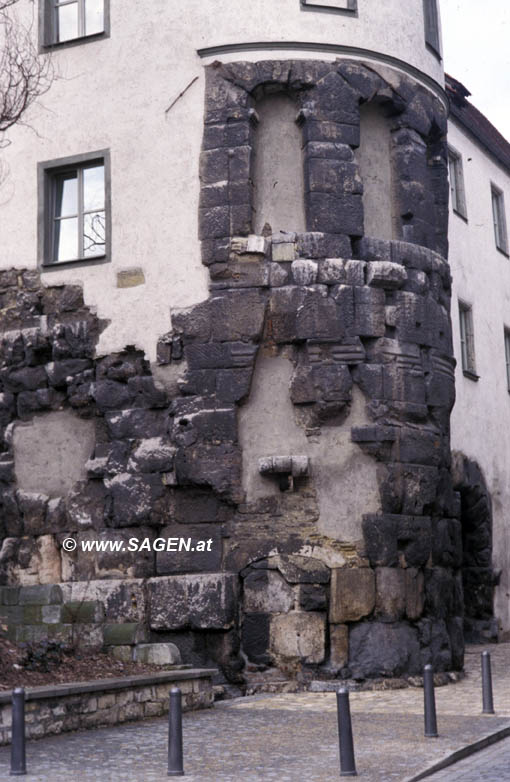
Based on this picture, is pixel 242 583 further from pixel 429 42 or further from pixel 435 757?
pixel 429 42

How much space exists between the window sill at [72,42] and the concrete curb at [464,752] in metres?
9.39

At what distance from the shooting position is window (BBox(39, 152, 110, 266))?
597 inches

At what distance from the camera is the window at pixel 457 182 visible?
20.1 m

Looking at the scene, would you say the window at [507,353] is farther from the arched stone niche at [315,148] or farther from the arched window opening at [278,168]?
the arched window opening at [278,168]

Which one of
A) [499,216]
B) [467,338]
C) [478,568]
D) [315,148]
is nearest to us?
[315,148]

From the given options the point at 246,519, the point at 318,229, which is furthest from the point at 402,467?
the point at 318,229

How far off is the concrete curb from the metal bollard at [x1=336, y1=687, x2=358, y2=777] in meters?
0.36

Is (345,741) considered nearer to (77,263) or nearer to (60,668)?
(60,668)

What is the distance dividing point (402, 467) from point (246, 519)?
1.77 meters

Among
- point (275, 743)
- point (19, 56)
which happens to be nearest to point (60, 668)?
point (275, 743)

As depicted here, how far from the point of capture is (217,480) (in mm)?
13797

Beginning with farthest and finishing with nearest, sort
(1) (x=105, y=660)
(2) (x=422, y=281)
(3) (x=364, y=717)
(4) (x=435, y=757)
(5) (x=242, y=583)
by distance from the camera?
(2) (x=422, y=281) < (5) (x=242, y=583) < (1) (x=105, y=660) < (3) (x=364, y=717) < (4) (x=435, y=757)

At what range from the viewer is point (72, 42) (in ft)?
50.9

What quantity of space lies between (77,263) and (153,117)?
74.5 inches
